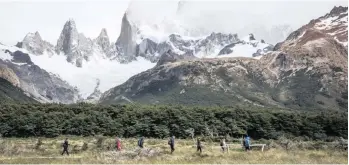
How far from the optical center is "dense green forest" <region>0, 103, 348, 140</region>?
12988 cm

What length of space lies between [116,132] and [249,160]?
79.6 meters

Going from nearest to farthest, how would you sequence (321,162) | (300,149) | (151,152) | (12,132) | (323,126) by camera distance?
(321,162) < (151,152) < (300,149) < (12,132) < (323,126)

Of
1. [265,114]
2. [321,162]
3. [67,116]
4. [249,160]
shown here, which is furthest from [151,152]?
[265,114]

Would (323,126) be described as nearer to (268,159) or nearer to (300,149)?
(300,149)

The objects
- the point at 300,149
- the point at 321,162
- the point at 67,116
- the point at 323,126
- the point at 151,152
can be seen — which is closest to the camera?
the point at 321,162

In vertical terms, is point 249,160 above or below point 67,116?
below

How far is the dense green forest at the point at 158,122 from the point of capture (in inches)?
5113

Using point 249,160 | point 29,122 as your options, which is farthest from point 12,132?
point 249,160

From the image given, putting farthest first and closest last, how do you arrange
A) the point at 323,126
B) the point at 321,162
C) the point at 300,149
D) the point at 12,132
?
the point at 323,126, the point at 12,132, the point at 300,149, the point at 321,162

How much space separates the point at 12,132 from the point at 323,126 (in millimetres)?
90868

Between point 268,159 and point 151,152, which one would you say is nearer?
point 268,159

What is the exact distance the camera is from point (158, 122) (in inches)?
5546

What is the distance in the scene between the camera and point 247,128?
14525 cm

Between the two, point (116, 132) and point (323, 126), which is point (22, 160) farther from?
point (323, 126)
